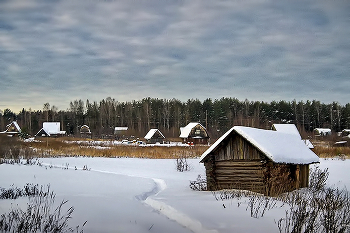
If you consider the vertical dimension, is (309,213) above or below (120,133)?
below

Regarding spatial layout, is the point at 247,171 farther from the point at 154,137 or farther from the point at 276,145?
the point at 154,137

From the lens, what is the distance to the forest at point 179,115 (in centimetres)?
8700

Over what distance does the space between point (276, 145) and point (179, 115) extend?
80664 millimetres

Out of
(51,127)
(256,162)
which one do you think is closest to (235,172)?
(256,162)

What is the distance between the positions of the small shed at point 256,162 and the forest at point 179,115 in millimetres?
68013

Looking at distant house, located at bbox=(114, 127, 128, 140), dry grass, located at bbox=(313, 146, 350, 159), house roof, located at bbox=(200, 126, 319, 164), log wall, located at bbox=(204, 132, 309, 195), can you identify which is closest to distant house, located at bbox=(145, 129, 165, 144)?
distant house, located at bbox=(114, 127, 128, 140)

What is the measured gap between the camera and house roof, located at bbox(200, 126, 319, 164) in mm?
11617

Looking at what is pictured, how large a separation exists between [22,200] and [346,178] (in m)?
16.7

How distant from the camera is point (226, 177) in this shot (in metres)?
12.9

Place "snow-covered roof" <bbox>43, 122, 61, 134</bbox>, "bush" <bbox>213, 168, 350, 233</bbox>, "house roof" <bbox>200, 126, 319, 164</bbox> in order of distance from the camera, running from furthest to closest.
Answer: "snow-covered roof" <bbox>43, 122, 61, 134</bbox>, "house roof" <bbox>200, 126, 319, 164</bbox>, "bush" <bbox>213, 168, 350, 233</bbox>

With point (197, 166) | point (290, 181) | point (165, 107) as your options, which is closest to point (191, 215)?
point (290, 181)

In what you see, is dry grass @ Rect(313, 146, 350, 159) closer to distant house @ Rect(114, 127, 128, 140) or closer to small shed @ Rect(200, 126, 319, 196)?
small shed @ Rect(200, 126, 319, 196)

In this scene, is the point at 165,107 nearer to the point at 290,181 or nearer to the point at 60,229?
the point at 290,181

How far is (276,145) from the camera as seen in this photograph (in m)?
12.4
